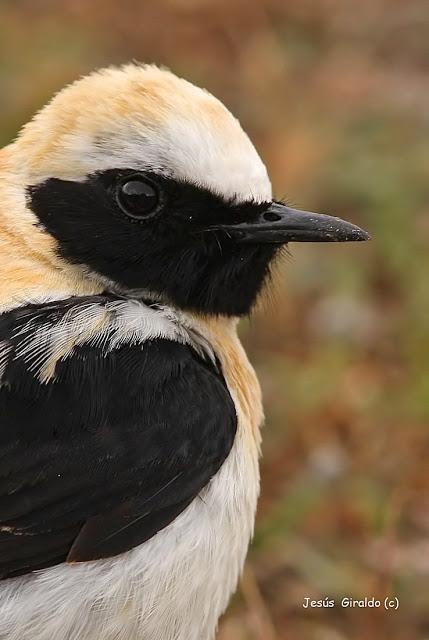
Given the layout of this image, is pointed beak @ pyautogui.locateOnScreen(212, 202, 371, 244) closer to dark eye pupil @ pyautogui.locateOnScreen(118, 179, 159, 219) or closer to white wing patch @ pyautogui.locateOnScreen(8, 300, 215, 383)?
dark eye pupil @ pyautogui.locateOnScreen(118, 179, 159, 219)

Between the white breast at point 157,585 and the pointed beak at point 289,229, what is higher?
the pointed beak at point 289,229

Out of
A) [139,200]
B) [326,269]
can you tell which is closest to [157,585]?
[139,200]

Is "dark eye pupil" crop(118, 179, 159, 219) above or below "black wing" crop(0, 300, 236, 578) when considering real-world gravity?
above

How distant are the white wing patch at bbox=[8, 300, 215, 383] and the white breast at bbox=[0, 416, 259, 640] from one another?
532 millimetres

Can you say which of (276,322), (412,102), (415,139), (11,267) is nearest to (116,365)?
(11,267)

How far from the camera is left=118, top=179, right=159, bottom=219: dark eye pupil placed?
4.66 metres

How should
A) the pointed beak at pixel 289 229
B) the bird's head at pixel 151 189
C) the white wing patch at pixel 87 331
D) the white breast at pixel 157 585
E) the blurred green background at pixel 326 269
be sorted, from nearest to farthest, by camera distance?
the white breast at pixel 157 585 → the white wing patch at pixel 87 331 → the bird's head at pixel 151 189 → the pointed beak at pixel 289 229 → the blurred green background at pixel 326 269

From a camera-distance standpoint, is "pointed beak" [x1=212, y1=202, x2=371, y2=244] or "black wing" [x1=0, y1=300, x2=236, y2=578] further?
"pointed beak" [x1=212, y1=202, x2=371, y2=244]

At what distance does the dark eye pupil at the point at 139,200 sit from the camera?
15.3 feet

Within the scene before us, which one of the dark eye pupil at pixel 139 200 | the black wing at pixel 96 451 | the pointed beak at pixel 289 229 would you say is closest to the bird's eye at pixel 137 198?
the dark eye pupil at pixel 139 200

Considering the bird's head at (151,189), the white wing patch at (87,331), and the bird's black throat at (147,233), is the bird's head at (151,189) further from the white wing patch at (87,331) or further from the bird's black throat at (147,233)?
the white wing patch at (87,331)

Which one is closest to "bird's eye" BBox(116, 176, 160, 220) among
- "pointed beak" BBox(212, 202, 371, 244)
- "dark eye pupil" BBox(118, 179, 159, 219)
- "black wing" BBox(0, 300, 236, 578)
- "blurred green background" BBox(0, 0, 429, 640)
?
"dark eye pupil" BBox(118, 179, 159, 219)

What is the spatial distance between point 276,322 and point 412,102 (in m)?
3.27

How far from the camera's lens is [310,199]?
31.1 feet
